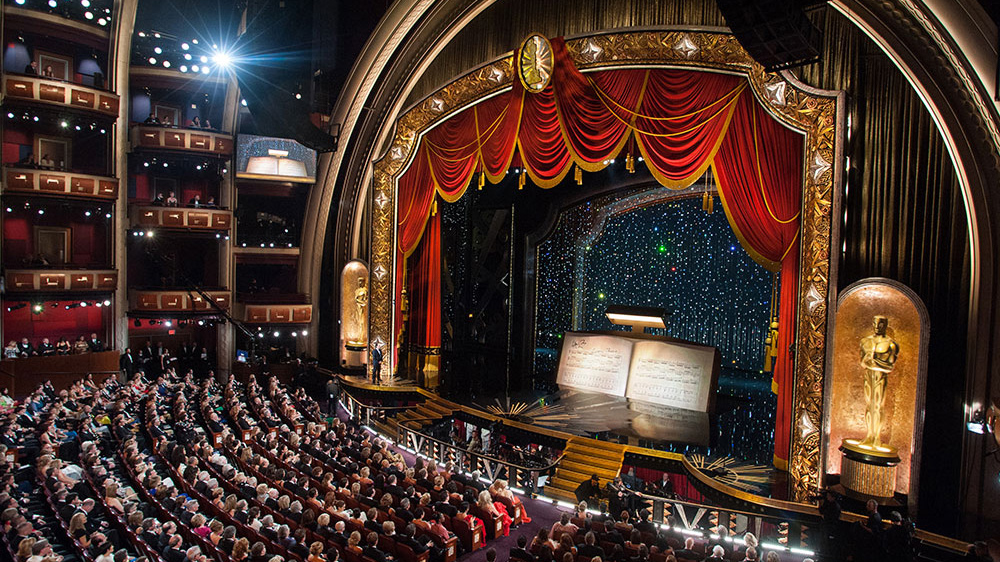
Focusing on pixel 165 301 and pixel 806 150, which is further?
pixel 165 301

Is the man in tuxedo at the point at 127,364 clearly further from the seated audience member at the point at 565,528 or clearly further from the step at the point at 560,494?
the seated audience member at the point at 565,528

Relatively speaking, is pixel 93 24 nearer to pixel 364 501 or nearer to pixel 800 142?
pixel 364 501

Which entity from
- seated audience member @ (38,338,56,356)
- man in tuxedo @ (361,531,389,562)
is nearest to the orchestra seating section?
man in tuxedo @ (361,531,389,562)

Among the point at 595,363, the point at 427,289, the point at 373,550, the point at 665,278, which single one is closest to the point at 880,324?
the point at 595,363

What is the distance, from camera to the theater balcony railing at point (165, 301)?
64.8 ft

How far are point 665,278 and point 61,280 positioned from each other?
16898mm

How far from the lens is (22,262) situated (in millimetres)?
18609

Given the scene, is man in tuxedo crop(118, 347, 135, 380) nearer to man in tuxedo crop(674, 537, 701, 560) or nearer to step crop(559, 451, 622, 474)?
step crop(559, 451, 622, 474)

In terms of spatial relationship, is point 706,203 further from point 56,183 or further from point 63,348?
point 63,348

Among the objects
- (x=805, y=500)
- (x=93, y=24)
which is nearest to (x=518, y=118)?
(x=805, y=500)

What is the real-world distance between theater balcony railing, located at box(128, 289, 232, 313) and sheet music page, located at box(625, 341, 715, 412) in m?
13.8

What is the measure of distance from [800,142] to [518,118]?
19.6ft

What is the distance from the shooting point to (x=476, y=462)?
12.4m

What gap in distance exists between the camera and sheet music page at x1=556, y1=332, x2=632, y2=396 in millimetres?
14508
